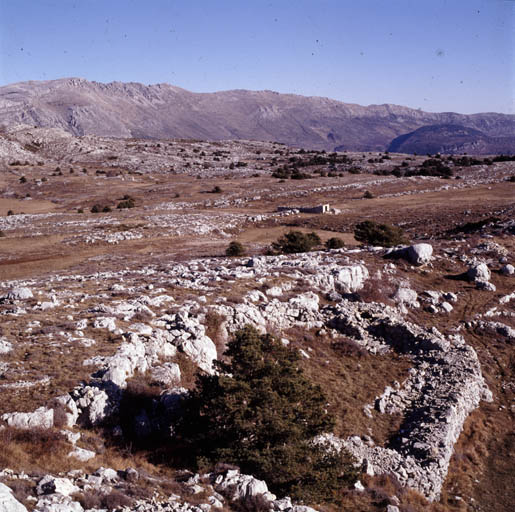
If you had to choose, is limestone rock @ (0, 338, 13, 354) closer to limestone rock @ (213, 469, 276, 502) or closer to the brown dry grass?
limestone rock @ (213, 469, 276, 502)

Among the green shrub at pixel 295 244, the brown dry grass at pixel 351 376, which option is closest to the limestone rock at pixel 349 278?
the brown dry grass at pixel 351 376

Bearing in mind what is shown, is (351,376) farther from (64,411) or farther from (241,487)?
(64,411)

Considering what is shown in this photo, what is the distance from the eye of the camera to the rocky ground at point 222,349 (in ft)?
24.3

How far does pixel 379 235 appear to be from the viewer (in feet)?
92.1

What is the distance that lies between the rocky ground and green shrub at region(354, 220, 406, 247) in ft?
9.06

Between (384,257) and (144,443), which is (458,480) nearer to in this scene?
(144,443)

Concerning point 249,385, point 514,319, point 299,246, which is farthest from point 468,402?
point 299,246

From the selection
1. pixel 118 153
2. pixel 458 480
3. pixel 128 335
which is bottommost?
pixel 458 480

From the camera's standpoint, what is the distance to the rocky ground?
7.41 metres

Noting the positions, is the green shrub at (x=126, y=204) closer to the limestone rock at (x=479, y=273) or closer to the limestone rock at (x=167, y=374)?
the limestone rock at (x=479, y=273)

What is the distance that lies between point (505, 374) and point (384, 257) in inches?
337

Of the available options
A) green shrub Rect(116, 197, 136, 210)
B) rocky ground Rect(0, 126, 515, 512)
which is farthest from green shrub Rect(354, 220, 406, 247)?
green shrub Rect(116, 197, 136, 210)

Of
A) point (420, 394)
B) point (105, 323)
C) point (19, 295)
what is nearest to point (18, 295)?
point (19, 295)

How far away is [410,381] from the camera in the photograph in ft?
46.8
